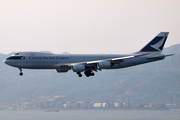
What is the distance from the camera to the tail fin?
305 feet

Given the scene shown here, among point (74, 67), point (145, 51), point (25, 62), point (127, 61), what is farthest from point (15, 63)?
point (145, 51)

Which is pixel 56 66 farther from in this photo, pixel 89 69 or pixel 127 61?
pixel 127 61

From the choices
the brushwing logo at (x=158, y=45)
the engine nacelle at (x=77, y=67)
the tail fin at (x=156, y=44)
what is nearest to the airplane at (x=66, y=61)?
the engine nacelle at (x=77, y=67)

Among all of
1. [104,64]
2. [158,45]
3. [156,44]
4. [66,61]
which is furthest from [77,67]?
[158,45]

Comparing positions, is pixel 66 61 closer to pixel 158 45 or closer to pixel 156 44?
pixel 156 44

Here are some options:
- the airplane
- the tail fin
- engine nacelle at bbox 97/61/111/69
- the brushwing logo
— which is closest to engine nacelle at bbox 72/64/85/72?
the airplane

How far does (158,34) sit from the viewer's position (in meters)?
94.1

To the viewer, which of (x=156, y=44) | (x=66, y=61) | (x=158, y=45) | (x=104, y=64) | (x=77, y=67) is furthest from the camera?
(x=156, y=44)

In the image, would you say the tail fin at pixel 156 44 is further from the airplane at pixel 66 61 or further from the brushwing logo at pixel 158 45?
the airplane at pixel 66 61

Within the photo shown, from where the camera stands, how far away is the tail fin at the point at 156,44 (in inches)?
3660

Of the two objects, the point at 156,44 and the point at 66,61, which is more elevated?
the point at 156,44

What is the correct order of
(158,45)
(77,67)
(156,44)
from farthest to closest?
(156,44), (158,45), (77,67)

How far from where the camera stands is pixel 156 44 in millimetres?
93312

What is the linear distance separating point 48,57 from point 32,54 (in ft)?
14.4
